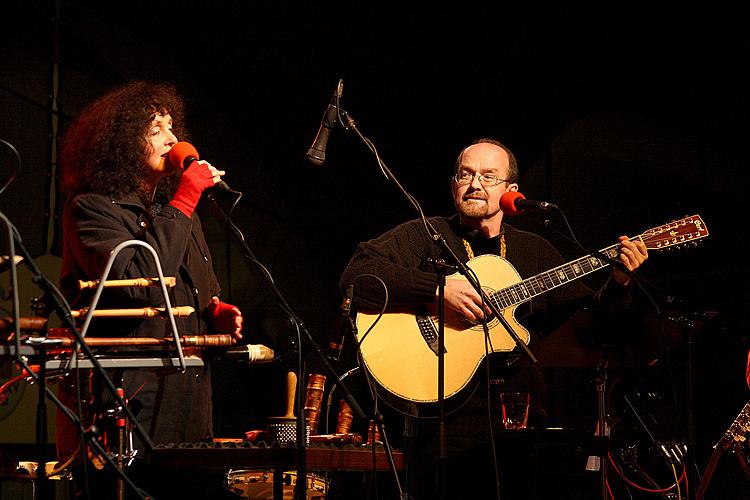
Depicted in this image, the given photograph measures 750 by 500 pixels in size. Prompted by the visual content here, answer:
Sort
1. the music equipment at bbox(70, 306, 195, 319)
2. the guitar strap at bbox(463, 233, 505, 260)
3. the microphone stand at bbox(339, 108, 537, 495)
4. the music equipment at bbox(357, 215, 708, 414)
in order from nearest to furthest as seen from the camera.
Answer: the music equipment at bbox(70, 306, 195, 319), the microphone stand at bbox(339, 108, 537, 495), the music equipment at bbox(357, 215, 708, 414), the guitar strap at bbox(463, 233, 505, 260)

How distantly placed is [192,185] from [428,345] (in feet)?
4.66

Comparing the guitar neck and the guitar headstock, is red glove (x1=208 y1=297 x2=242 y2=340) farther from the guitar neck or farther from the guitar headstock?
the guitar headstock

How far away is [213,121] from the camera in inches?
195

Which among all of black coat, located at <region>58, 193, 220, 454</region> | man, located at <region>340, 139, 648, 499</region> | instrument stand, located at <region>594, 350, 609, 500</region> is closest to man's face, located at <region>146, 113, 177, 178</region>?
black coat, located at <region>58, 193, 220, 454</region>

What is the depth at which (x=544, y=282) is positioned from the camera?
3.68m

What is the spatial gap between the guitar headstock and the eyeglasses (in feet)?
2.39

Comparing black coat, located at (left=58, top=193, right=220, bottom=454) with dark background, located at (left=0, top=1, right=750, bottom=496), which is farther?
dark background, located at (left=0, top=1, right=750, bottom=496)

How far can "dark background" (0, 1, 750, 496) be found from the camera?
14.5ft

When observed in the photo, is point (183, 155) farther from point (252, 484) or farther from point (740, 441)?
point (740, 441)

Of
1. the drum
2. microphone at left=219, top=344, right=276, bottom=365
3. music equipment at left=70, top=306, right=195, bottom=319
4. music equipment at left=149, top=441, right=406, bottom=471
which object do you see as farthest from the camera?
the drum

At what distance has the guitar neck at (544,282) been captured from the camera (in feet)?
12.0

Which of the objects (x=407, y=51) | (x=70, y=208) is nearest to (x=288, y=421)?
(x=70, y=208)

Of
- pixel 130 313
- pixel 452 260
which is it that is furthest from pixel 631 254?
pixel 130 313

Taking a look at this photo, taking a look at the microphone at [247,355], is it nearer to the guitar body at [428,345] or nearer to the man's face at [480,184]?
the guitar body at [428,345]
